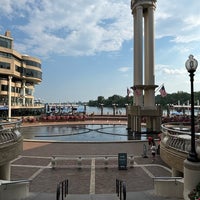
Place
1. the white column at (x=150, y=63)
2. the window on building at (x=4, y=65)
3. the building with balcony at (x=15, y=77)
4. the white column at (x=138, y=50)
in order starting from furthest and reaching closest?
the building with balcony at (x=15, y=77)
the window on building at (x=4, y=65)
the white column at (x=150, y=63)
the white column at (x=138, y=50)

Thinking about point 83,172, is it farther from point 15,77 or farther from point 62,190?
point 15,77

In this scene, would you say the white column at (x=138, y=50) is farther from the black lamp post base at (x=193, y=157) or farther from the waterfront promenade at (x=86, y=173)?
the black lamp post base at (x=193, y=157)

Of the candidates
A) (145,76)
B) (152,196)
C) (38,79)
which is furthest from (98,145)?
(38,79)

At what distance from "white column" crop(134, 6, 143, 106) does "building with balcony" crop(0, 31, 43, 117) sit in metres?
33.5

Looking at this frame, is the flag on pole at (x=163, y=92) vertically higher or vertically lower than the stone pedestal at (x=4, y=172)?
higher

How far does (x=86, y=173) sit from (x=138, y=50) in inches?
1098

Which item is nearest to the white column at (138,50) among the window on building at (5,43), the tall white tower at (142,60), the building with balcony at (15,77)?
the tall white tower at (142,60)

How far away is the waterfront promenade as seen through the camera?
39.2 feet

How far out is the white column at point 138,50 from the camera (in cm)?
3872

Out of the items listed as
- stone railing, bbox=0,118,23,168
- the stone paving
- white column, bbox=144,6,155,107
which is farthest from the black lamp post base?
white column, bbox=144,6,155,107

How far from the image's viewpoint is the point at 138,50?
3909 centimetres

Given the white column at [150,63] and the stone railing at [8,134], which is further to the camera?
the white column at [150,63]

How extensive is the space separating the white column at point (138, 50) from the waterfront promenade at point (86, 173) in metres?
17.6

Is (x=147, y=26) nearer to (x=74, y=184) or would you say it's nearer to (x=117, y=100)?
(x=74, y=184)
